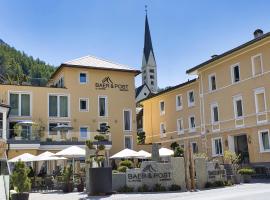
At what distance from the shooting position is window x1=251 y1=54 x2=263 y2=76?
1288 inches

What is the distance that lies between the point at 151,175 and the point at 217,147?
1693cm

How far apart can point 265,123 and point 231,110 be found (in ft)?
14.7

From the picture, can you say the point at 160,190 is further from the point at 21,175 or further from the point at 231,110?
the point at 231,110

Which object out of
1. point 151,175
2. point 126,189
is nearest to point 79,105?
point 126,189

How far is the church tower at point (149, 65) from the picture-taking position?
3770 inches

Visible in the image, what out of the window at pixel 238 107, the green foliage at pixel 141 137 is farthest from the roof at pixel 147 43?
the window at pixel 238 107

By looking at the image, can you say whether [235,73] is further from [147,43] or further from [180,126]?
[147,43]

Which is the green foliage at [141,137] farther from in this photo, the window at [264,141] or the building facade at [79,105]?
the window at [264,141]

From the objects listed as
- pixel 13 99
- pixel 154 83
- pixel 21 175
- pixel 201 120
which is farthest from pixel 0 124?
pixel 154 83

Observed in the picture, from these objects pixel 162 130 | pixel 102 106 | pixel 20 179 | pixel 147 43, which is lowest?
pixel 20 179

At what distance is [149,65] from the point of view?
97250 mm

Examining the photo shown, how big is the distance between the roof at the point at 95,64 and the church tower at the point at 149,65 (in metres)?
46.4

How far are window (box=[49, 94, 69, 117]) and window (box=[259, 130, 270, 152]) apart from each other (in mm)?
21087

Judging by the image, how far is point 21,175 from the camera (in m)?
16.7
